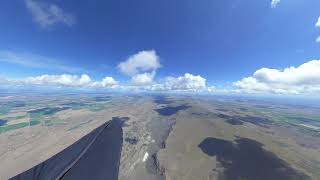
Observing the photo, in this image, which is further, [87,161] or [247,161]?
[247,161]

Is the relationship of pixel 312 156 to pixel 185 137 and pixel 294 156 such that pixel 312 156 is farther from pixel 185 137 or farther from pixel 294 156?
pixel 185 137

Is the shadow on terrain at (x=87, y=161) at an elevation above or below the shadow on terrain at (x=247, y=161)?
above

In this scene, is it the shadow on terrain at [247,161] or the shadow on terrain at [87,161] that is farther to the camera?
the shadow on terrain at [247,161]

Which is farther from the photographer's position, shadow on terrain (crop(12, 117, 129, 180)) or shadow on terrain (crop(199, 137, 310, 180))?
shadow on terrain (crop(199, 137, 310, 180))

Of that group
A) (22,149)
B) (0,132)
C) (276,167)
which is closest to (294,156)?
(276,167)

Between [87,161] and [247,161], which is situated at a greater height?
[87,161]
